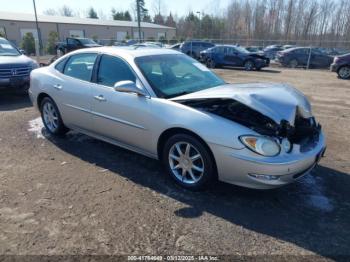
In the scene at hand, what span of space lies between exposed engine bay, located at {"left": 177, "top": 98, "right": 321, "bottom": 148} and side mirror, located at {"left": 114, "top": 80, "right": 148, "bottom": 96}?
56 cm

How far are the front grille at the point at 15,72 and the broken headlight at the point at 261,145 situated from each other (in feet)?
24.7

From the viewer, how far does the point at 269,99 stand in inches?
139

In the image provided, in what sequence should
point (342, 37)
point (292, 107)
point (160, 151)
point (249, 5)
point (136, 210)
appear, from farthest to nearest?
point (249, 5), point (342, 37), point (160, 151), point (292, 107), point (136, 210)

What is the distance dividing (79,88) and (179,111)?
6.09 feet

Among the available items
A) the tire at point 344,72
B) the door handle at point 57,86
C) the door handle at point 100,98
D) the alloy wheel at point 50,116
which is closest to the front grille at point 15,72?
the alloy wheel at point 50,116

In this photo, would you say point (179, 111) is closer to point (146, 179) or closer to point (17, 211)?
point (146, 179)

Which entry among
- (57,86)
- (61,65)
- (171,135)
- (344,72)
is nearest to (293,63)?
(344,72)

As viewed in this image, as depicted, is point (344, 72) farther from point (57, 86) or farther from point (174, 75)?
point (57, 86)

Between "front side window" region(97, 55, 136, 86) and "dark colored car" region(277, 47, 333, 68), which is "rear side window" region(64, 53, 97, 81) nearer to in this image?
"front side window" region(97, 55, 136, 86)

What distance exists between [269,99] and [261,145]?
71 cm

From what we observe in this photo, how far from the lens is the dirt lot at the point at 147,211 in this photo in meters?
2.74

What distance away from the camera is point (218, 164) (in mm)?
3293

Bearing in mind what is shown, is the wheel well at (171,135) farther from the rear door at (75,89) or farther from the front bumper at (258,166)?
the rear door at (75,89)

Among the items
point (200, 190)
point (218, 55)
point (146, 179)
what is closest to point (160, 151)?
point (146, 179)
